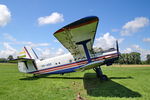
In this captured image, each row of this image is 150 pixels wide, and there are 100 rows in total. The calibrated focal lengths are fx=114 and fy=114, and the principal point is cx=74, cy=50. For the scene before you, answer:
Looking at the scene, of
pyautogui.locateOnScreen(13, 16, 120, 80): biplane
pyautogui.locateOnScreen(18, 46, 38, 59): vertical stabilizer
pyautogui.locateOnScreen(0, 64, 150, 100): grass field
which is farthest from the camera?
pyautogui.locateOnScreen(18, 46, 38, 59): vertical stabilizer

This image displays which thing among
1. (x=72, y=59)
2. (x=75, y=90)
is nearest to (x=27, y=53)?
(x=72, y=59)

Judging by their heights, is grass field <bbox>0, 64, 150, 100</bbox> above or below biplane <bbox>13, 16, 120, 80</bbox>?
below

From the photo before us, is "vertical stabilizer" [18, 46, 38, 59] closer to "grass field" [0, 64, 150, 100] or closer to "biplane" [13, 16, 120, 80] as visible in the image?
"biplane" [13, 16, 120, 80]

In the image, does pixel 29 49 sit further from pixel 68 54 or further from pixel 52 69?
pixel 68 54

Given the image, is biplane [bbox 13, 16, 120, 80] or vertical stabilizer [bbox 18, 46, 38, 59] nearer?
biplane [bbox 13, 16, 120, 80]

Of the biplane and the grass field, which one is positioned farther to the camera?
the biplane

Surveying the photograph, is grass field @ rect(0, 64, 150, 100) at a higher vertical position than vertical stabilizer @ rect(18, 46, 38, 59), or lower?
lower

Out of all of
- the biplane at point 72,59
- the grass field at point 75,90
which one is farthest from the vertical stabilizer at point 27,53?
the grass field at point 75,90

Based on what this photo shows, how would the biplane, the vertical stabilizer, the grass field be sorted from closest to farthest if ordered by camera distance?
the grass field → the biplane → the vertical stabilizer

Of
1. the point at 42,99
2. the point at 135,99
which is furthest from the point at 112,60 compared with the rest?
the point at 42,99

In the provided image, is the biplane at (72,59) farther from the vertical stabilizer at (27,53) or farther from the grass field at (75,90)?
the grass field at (75,90)

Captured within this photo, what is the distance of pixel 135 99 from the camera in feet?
16.1

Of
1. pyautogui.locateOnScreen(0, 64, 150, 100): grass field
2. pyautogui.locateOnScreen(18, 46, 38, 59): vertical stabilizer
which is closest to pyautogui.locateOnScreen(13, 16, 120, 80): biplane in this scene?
pyautogui.locateOnScreen(18, 46, 38, 59): vertical stabilizer

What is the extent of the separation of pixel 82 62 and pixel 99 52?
176 centimetres
